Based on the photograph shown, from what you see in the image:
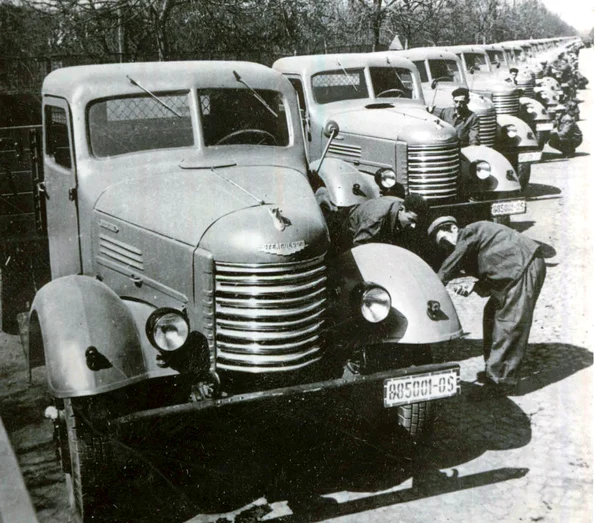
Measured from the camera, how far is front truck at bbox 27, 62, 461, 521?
4.12m

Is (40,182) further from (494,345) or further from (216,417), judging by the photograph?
(494,345)

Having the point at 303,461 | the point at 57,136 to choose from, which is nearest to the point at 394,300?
the point at 303,461

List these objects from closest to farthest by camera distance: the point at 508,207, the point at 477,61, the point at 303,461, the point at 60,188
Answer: the point at 303,461, the point at 60,188, the point at 508,207, the point at 477,61

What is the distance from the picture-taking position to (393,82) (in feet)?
34.1

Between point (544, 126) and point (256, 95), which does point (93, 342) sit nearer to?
point (256, 95)

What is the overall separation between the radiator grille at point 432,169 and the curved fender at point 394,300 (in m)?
4.19

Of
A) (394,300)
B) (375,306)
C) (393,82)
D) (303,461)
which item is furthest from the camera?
(393,82)

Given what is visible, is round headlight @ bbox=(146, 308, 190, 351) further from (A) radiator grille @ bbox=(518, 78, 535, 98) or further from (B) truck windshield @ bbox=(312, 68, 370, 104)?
(A) radiator grille @ bbox=(518, 78, 535, 98)

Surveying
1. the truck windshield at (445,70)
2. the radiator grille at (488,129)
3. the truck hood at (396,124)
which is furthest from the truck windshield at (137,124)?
the truck windshield at (445,70)

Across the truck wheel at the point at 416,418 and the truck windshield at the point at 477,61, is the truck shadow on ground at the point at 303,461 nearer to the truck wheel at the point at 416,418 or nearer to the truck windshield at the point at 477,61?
the truck wheel at the point at 416,418

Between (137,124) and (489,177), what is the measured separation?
5684mm

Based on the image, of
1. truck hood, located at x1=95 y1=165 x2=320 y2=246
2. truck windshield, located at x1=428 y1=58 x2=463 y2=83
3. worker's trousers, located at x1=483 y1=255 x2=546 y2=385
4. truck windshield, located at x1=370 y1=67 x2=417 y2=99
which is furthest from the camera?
truck windshield, located at x1=428 y1=58 x2=463 y2=83

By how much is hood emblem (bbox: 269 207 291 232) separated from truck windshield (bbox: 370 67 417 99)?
645cm

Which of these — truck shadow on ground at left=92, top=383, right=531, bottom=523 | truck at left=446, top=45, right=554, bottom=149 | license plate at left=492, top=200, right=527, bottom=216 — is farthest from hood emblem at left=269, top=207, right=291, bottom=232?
truck at left=446, top=45, right=554, bottom=149
